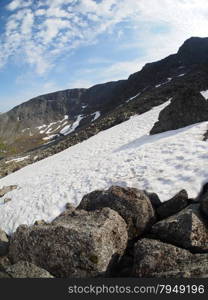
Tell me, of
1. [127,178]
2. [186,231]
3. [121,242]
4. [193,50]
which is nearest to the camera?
[186,231]

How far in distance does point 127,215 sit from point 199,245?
2.88m

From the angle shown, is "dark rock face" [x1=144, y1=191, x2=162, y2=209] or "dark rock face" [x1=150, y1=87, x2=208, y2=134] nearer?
"dark rock face" [x1=144, y1=191, x2=162, y2=209]

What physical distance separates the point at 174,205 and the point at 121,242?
248 cm

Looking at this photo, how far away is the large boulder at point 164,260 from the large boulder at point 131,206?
169 centimetres

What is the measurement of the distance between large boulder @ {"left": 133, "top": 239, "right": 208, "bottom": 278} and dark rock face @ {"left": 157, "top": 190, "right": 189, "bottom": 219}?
7.40ft

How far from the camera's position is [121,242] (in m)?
9.52

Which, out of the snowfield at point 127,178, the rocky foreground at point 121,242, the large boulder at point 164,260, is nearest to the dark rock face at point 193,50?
the snowfield at point 127,178

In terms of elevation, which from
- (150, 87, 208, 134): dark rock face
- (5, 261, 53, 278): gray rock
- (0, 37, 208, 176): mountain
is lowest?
(5, 261, 53, 278): gray rock

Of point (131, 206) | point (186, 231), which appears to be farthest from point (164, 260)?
point (131, 206)

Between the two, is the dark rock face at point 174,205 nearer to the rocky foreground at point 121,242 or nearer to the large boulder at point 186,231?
the rocky foreground at point 121,242

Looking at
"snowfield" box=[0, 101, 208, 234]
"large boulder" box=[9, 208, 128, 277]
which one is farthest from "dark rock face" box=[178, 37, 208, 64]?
"large boulder" box=[9, 208, 128, 277]

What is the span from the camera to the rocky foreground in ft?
25.7

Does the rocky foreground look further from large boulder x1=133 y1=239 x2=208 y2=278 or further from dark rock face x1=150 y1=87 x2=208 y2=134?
dark rock face x1=150 y1=87 x2=208 y2=134

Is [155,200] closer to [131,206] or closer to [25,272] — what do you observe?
[131,206]
